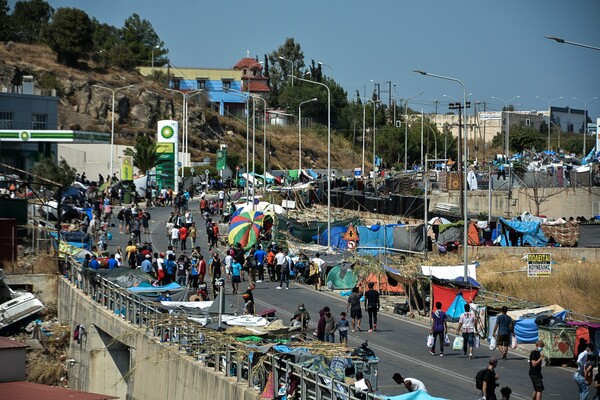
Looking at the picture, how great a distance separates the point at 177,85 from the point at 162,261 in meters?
98.5

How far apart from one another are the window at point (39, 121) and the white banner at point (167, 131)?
12171 millimetres

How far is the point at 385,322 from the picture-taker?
89.7 ft

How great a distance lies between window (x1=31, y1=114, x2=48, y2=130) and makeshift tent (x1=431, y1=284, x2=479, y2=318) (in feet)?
167

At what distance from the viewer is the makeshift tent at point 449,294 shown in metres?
26.8

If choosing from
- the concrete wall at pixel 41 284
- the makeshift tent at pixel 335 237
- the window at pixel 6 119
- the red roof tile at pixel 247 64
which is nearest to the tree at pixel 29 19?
the red roof tile at pixel 247 64

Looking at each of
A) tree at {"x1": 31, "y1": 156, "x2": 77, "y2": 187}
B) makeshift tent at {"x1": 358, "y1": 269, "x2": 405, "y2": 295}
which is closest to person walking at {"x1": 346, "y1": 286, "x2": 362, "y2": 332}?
makeshift tent at {"x1": 358, "y1": 269, "x2": 405, "y2": 295}

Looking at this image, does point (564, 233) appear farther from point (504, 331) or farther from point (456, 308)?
point (504, 331)

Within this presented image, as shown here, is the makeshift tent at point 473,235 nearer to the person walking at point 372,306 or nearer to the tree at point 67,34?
the person walking at point 372,306

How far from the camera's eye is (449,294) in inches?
1071

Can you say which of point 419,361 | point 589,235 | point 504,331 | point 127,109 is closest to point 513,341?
point 504,331

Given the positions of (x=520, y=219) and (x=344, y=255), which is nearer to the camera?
(x=344, y=255)

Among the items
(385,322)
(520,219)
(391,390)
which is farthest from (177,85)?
(391,390)

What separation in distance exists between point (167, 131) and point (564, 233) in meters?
29.4

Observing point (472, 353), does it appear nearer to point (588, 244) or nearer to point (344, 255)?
point (344, 255)
